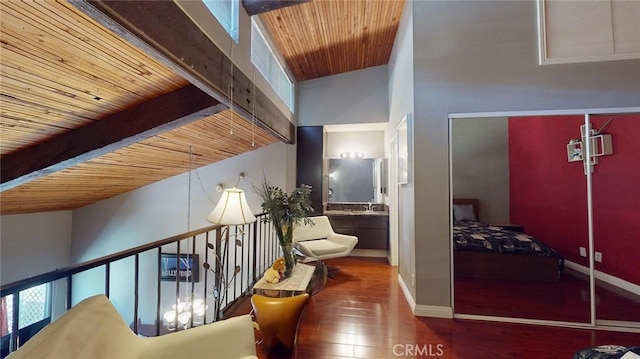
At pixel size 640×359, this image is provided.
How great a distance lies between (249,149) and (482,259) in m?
3.61

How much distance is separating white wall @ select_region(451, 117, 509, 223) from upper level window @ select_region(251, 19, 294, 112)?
2.23m

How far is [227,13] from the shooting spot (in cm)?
235

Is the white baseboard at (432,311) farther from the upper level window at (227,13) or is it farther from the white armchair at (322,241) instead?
the upper level window at (227,13)

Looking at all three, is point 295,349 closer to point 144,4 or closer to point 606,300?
point 144,4

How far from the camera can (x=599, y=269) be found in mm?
2480

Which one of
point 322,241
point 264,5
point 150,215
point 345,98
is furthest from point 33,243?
point 345,98

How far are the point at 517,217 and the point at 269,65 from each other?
11.1 ft

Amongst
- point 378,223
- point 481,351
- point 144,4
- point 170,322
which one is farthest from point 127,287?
point 481,351

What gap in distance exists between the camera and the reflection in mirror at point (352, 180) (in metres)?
4.95

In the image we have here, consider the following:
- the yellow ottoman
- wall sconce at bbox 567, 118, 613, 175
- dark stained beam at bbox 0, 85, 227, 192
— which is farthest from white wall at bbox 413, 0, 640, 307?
dark stained beam at bbox 0, 85, 227, 192

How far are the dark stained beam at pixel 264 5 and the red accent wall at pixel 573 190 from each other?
2.56 metres

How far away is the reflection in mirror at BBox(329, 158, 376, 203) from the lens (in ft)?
16.2

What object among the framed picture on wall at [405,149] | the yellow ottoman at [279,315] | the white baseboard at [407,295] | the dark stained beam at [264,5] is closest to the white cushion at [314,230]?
the white baseboard at [407,295]

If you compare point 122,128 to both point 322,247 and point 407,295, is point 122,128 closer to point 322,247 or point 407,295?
point 322,247
